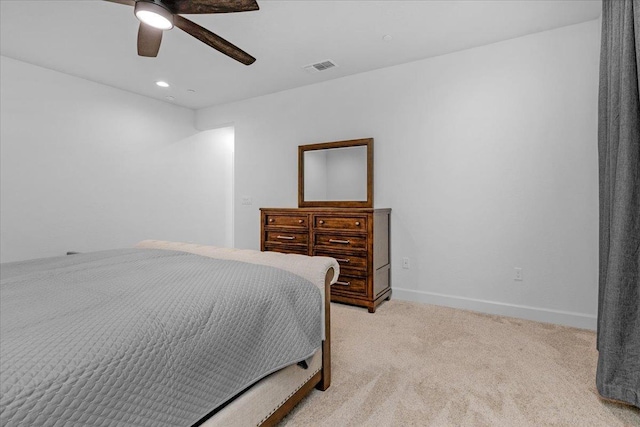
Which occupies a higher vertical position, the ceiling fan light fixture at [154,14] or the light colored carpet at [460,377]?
the ceiling fan light fixture at [154,14]

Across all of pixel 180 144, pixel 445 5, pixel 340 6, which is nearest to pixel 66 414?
pixel 340 6

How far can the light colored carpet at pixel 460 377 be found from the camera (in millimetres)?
1479

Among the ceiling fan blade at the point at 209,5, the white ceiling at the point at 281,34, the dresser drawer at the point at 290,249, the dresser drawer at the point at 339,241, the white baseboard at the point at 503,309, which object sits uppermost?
the white ceiling at the point at 281,34

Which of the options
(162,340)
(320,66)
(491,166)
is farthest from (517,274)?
(162,340)

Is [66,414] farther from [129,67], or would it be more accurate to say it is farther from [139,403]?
[129,67]

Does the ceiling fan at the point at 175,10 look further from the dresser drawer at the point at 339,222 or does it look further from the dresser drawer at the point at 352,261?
the dresser drawer at the point at 352,261

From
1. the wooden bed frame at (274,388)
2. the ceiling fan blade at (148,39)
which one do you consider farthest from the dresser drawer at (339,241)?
the ceiling fan blade at (148,39)

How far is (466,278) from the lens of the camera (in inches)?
118

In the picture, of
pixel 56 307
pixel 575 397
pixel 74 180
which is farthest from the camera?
pixel 74 180

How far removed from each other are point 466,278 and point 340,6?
8.52 ft

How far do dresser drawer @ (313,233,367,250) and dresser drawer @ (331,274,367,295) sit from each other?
1.00 feet

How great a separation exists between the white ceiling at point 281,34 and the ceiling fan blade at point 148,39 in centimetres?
47

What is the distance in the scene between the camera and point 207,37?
79.9 inches

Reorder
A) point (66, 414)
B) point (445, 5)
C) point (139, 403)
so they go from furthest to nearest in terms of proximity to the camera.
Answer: point (445, 5) → point (139, 403) → point (66, 414)
